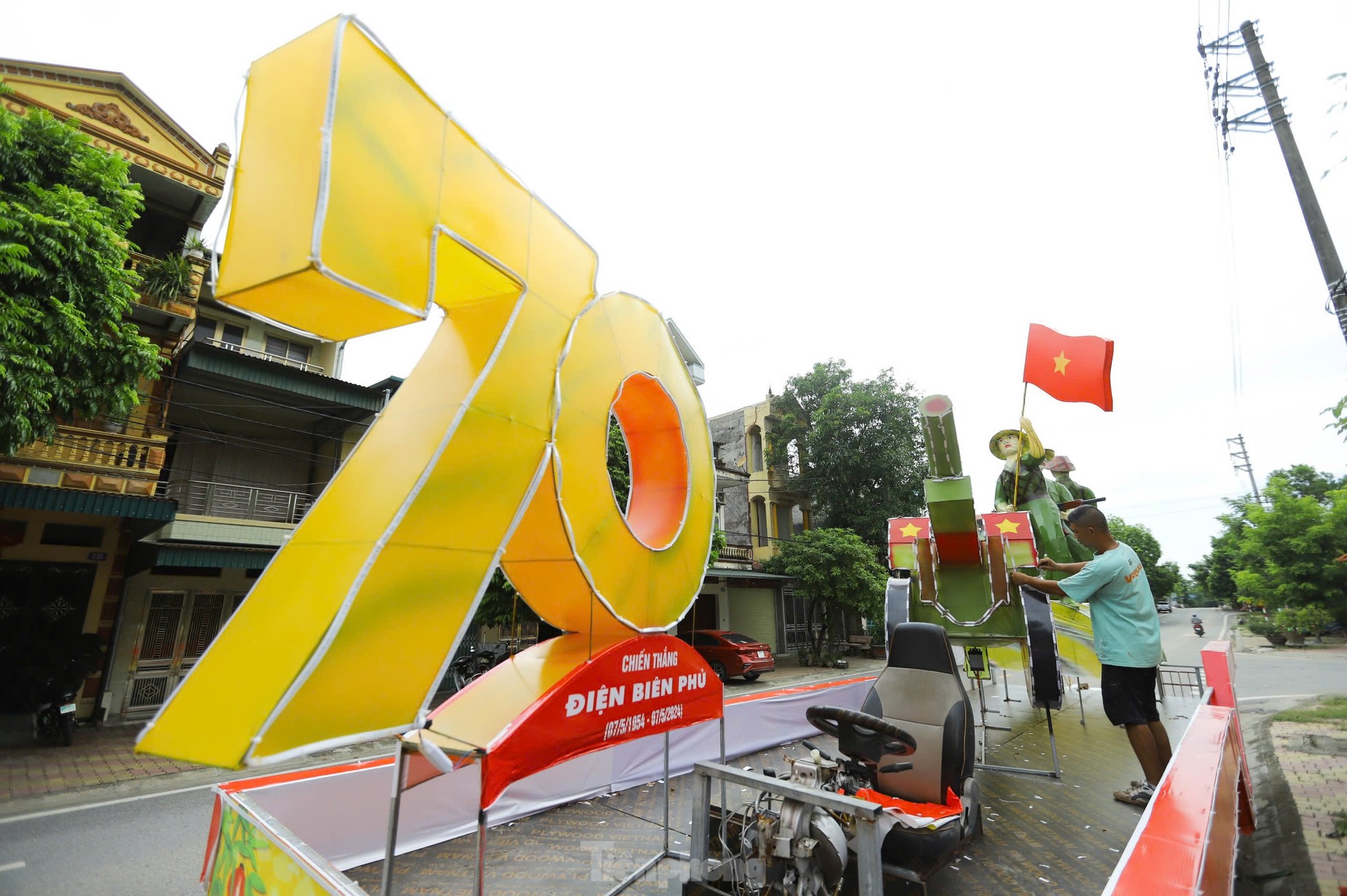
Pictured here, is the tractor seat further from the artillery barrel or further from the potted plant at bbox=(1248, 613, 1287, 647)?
the potted plant at bbox=(1248, 613, 1287, 647)

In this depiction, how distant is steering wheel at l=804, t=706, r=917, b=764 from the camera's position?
3701 millimetres

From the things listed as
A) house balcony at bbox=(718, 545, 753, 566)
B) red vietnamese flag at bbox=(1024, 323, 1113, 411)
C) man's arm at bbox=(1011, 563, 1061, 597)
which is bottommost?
man's arm at bbox=(1011, 563, 1061, 597)

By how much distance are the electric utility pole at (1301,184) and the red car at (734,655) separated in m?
14.0

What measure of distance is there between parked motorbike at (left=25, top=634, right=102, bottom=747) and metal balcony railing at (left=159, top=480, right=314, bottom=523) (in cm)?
339

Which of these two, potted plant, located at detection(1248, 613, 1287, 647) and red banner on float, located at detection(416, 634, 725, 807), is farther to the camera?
potted plant, located at detection(1248, 613, 1287, 647)

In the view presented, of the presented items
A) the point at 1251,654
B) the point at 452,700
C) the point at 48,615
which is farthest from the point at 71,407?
the point at 1251,654

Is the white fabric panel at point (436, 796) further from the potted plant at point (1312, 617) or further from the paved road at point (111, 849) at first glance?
the potted plant at point (1312, 617)

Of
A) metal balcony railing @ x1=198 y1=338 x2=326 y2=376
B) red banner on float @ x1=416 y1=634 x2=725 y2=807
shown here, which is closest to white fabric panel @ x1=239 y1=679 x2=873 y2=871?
red banner on float @ x1=416 y1=634 x2=725 y2=807

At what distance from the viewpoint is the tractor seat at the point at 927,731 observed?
12.9ft

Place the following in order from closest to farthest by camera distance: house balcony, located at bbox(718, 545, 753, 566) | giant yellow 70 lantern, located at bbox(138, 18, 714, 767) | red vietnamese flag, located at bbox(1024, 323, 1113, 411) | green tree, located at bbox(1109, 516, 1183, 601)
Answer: giant yellow 70 lantern, located at bbox(138, 18, 714, 767), red vietnamese flag, located at bbox(1024, 323, 1113, 411), house balcony, located at bbox(718, 545, 753, 566), green tree, located at bbox(1109, 516, 1183, 601)

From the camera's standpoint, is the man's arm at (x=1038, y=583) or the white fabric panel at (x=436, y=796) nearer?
the white fabric panel at (x=436, y=796)

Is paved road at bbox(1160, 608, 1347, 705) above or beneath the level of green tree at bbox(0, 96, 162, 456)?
beneath

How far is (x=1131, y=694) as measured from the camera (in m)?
4.34

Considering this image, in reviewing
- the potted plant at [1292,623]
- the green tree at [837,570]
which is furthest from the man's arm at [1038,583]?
the potted plant at [1292,623]
